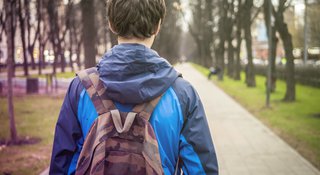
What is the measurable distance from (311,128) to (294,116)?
198cm

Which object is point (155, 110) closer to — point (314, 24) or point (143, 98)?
point (143, 98)

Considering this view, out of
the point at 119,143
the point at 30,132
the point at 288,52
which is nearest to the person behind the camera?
the point at 119,143

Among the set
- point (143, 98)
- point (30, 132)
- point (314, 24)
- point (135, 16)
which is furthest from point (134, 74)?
point (314, 24)

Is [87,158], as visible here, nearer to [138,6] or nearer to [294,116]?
[138,6]

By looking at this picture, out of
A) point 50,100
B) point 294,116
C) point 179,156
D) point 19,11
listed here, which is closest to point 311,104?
point 294,116

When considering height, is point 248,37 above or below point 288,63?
above

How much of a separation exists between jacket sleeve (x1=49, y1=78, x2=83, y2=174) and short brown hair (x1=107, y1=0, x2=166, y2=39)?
1.05 feet

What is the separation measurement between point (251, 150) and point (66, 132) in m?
6.40

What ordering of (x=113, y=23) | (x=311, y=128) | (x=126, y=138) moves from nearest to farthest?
(x=126, y=138) < (x=113, y=23) < (x=311, y=128)

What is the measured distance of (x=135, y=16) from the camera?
1944mm

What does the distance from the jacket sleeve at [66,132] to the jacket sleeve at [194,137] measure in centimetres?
48

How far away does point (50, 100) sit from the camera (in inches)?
630

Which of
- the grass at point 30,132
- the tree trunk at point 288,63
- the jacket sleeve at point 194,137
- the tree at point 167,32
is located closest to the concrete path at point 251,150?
the grass at point 30,132

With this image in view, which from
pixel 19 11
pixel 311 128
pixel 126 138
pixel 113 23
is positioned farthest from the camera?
pixel 19 11
